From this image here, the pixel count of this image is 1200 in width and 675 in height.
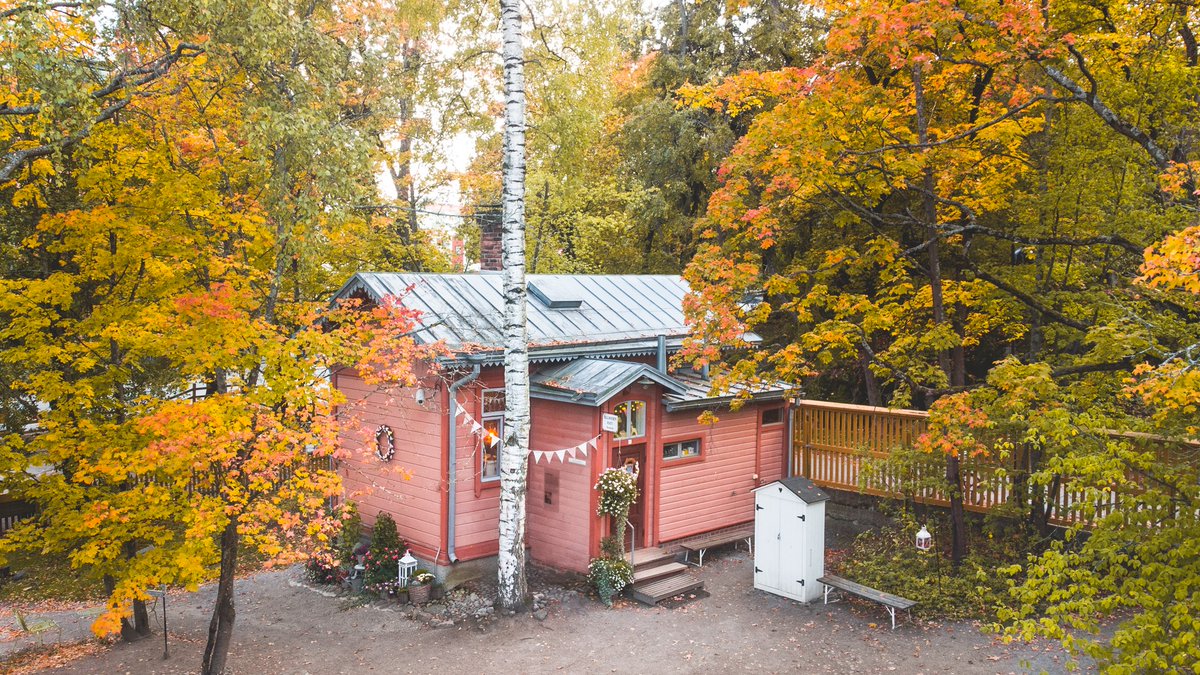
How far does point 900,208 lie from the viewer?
55.5ft

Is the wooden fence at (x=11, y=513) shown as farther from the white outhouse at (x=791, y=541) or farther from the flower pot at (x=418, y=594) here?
the white outhouse at (x=791, y=541)

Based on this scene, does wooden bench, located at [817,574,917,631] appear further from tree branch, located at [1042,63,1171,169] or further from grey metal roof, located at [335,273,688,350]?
tree branch, located at [1042,63,1171,169]

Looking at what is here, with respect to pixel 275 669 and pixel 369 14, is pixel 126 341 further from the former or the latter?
pixel 369 14

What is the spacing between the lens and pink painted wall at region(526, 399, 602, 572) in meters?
12.9

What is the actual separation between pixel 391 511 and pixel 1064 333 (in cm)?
1223

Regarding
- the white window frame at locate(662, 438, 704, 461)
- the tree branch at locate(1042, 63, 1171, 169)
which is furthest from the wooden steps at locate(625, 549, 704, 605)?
the tree branch at locate(1042, 63, 1171, 169)

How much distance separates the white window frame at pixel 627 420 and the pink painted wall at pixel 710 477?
43 centimetres

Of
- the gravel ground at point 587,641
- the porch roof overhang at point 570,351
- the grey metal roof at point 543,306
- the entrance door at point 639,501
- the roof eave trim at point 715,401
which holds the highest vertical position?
the grey metal roof at point 543,306

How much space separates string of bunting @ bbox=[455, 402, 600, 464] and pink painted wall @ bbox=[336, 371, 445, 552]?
45 centimetres

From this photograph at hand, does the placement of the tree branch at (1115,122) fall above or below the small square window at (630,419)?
above

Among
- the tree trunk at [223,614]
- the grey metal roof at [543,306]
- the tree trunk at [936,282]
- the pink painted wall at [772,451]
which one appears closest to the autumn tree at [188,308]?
the tree trunk at [223,614]

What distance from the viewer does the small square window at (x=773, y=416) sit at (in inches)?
626

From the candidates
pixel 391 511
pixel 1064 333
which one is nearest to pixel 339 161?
pixel 391 511

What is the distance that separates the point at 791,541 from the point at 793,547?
0.10 meters
